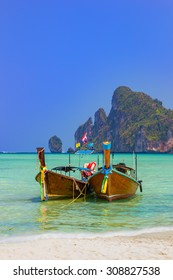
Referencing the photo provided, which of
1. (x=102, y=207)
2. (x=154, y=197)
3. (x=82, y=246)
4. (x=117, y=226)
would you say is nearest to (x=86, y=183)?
(x=102, y=207)

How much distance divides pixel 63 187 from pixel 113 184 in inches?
109

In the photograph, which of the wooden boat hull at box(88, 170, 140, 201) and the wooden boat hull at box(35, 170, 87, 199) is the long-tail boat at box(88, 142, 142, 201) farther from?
the wooden boat hull at box(35, 170, 87, 199)

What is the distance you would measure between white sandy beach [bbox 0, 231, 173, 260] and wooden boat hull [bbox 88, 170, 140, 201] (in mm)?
6443

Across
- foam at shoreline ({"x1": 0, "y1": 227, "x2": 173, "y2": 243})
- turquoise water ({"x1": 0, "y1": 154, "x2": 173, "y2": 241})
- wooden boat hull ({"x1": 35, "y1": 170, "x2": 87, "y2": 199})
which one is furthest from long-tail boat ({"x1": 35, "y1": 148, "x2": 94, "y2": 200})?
foam at shoreline ({"x1": 0, "y1": 227, "x2": 173, "y2": 243})

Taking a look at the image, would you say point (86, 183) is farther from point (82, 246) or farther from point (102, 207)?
point (82, 246)

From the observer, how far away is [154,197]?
20.5 meters

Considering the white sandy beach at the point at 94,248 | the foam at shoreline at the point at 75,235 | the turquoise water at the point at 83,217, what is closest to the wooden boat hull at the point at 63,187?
the turquoise water at the point at 83,217

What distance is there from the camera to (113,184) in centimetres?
1706

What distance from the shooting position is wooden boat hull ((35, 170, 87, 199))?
18.0 m

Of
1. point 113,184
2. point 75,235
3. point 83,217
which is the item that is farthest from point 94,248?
point 113,184

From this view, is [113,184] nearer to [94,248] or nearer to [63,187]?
[63,187]

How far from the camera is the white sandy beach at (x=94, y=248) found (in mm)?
7973

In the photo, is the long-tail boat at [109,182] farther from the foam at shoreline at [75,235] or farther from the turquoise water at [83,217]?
the foam at shoreline at [75,235]
